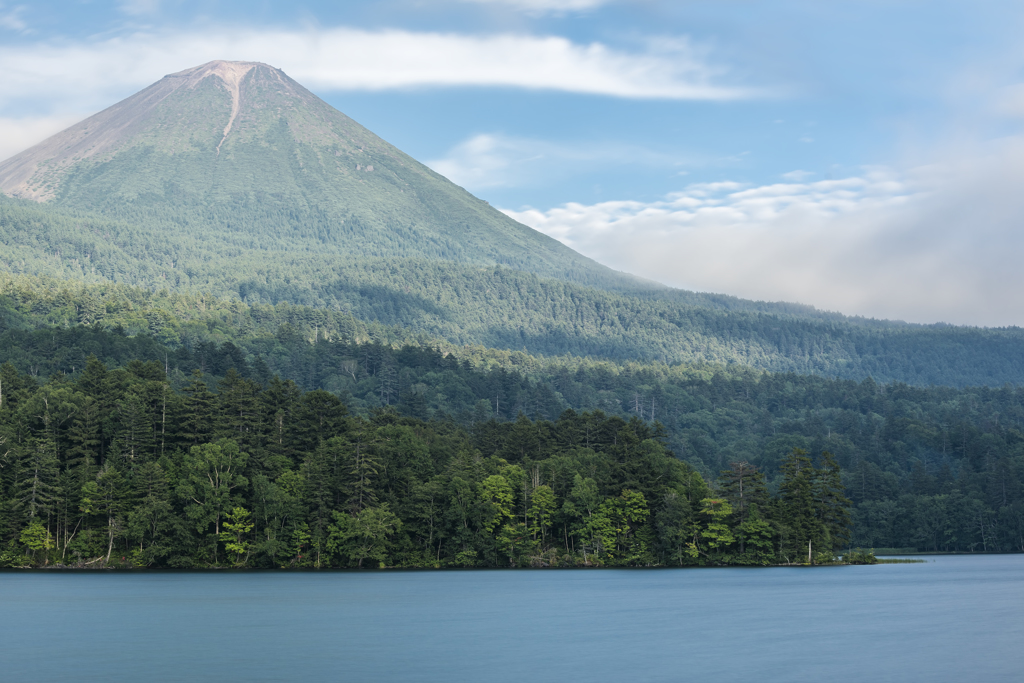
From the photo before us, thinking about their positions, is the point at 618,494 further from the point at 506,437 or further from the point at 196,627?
the point at 196,627

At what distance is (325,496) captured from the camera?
92000 mm

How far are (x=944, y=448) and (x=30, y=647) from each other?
170 metres

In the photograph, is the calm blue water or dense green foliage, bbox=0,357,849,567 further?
dense green foliage, bbox=0,357,849,567

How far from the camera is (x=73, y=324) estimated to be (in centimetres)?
19288

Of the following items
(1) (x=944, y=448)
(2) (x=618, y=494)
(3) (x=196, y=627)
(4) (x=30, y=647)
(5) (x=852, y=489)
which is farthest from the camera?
(1) (x=944, y=448)

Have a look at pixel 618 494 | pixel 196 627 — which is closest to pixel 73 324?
pixel 618 494

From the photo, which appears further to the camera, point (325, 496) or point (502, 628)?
point (325, 496)

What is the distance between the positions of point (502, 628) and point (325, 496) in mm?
36759

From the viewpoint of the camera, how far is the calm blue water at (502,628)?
47.0 metres

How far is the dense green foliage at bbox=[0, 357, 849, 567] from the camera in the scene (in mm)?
91188

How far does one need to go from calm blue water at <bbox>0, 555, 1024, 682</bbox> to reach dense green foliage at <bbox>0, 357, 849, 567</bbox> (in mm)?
5817

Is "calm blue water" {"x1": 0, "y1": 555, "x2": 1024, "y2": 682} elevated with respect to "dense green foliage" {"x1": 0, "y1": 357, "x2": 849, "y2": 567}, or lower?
lower

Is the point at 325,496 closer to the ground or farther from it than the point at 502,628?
farther from it

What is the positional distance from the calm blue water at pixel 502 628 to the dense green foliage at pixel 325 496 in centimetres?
582
